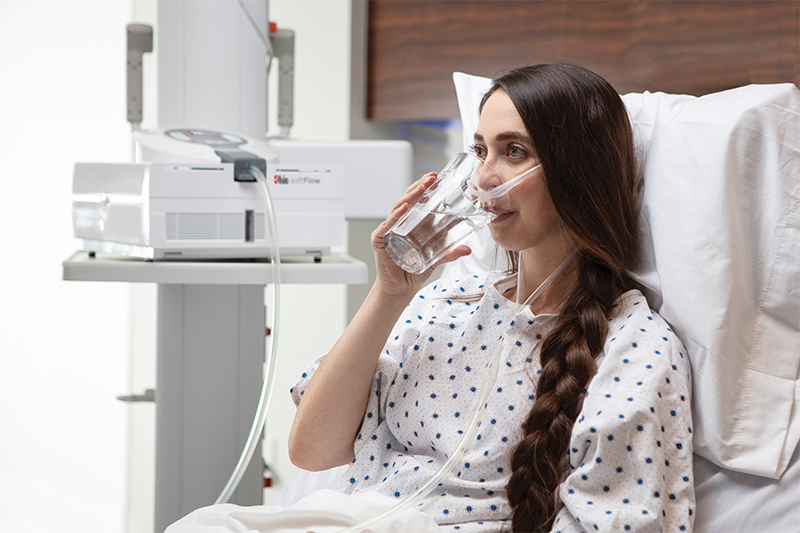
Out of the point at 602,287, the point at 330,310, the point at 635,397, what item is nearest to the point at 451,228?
the point at 602,287

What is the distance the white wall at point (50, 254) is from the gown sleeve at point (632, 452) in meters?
1.92

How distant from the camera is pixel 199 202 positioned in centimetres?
125

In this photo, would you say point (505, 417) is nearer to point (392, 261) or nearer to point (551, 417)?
point (551, 417)

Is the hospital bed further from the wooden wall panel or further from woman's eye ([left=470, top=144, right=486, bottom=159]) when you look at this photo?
woman's eye ([left=470, top=144, right=486, bottom=159])

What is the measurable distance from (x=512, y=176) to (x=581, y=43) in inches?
31.2

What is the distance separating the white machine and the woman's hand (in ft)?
0.98

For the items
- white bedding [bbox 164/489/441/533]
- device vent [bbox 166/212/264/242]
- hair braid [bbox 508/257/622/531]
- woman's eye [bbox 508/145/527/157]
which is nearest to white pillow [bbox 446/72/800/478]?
hair braid [bbox 508/257/622/531]

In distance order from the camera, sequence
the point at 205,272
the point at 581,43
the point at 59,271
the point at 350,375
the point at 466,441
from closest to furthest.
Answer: the point at 466,441
the point at 350,375
the point at 205,272
the point at 581,43
the point at 59,271

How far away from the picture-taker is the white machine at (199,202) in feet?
4.06

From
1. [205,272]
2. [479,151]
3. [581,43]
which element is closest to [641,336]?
[479,151]

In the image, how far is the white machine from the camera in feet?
4.06

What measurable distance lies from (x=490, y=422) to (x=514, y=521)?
146mm

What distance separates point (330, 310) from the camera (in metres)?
2.44

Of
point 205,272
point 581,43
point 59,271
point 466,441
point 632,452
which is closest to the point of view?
point 632,452
